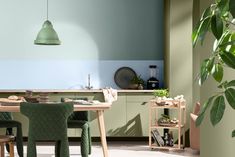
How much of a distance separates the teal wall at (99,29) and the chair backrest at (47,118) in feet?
12.2

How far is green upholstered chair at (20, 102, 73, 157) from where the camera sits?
4.71 meters

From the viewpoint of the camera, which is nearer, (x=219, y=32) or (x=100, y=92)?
(x=219, y=32)

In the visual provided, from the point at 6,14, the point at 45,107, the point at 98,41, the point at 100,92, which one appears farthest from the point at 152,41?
the point at 45,107

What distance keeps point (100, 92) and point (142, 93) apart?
72 centimetres

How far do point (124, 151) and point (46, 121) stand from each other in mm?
2327

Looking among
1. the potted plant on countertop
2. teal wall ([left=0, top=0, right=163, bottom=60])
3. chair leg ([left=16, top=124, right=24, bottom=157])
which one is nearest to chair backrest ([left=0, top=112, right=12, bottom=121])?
chair leg ([left=16, top=124, right=24, bottom=157])

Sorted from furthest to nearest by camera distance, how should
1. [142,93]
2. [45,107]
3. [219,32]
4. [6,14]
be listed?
[6,14] → [142,93] → [45,107] → [219,32]

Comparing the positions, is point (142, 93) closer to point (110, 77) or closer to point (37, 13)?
point (110, 77)

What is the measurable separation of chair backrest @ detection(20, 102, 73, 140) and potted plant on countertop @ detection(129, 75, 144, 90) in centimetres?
336

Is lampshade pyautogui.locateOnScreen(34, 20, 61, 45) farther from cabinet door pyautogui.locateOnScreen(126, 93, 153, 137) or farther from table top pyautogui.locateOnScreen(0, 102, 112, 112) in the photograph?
cabinet door pyautogui.locateOnScreen(126, 93, 153, 137)

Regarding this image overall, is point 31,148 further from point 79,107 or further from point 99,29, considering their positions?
point 99,29

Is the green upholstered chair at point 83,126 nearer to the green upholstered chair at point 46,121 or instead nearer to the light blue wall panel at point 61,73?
the green upholstered chair at point 46,121

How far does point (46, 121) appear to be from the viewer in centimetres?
475

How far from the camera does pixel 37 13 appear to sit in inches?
329
